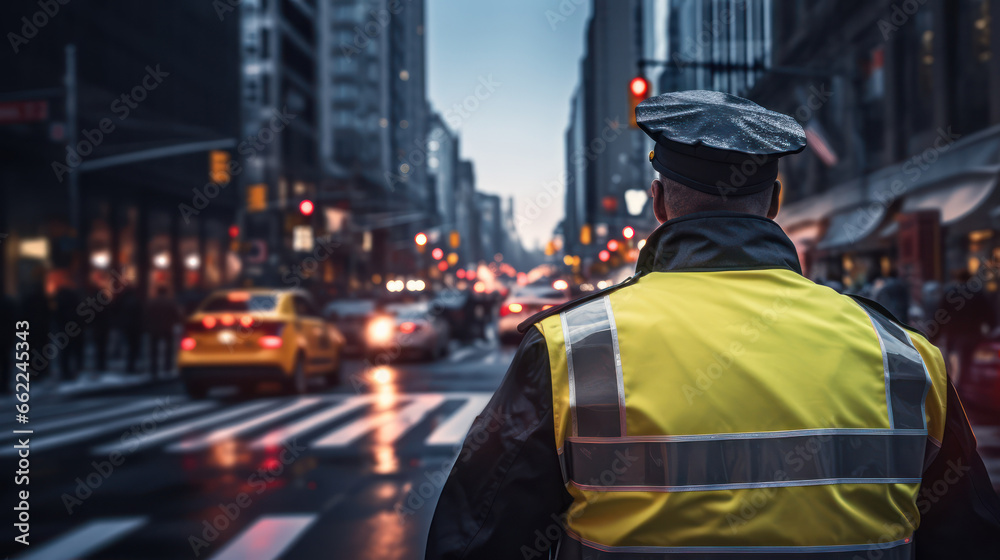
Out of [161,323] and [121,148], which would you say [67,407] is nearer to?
[161,323]

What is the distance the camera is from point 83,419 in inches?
473

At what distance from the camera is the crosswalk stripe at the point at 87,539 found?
5406mm

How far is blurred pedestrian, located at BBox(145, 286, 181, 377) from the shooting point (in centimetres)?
1855

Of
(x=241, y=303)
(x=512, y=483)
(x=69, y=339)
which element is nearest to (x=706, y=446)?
(x=512, y=483)

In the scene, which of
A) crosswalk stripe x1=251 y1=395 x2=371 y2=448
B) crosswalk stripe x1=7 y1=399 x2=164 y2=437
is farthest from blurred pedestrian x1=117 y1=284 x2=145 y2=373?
crosswalk stripe x1=251 y1=395 x2=371 y2=448

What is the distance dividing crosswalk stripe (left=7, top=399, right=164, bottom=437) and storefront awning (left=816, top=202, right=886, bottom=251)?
758 inches

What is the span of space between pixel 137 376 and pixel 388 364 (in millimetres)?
5668

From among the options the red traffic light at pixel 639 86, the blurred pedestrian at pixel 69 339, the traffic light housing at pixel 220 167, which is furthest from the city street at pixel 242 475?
the traffic light housing at pixel 220 167

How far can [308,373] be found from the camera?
14.8 meters

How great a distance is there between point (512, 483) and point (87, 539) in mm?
5065

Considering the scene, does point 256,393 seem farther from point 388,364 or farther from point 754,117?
point 754,117

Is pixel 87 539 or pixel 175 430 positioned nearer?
pixel 87 539

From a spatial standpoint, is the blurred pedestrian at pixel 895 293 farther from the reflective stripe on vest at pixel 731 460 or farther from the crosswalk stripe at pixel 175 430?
the reflective stripe on vest at pixel 731 460

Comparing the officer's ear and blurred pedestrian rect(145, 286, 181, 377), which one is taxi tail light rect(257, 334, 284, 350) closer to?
blurred pedestrian rect(145, 286, 181, 377)
